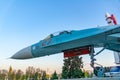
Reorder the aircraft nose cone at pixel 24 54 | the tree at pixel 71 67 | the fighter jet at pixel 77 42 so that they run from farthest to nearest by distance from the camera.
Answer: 1. the tree at pixel 71 67
2. the aircraft nose cone at pixel 24 54
3. the fighter jet at pixel 77 42

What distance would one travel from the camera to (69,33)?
15.4 meters

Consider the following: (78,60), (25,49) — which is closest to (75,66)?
(78,60)

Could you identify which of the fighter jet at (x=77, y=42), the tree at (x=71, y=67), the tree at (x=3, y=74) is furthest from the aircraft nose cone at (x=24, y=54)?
the tree at (x=3, y=74)

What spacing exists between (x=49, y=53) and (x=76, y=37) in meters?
2.48

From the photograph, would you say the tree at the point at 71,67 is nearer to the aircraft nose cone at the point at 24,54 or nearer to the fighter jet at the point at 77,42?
the aircraft nose cone at the point at 24,54

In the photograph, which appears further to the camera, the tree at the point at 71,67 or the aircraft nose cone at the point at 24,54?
the tree at the point at 71,67

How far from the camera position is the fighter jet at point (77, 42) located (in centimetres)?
1395

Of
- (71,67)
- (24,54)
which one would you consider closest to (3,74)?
(71,67)

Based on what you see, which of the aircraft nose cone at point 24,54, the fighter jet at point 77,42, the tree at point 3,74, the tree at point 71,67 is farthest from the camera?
the tree at point 3,74

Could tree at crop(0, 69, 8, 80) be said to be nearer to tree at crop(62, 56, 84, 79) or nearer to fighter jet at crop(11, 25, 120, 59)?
tree at crop(62, 56, 84, 79)

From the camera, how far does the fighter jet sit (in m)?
14.0

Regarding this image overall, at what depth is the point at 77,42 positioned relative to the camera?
14.5m

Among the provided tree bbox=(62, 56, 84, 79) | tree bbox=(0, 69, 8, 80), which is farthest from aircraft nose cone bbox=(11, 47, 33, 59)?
tree bbox=(0, 69, 8, 80)

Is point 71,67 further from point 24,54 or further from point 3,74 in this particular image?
point 3,74
